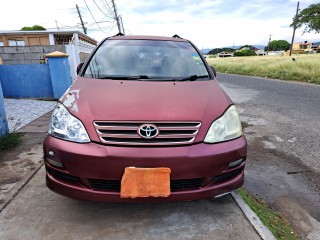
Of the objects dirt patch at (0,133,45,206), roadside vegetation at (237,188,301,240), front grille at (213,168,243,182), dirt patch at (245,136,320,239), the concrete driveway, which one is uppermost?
front grille at (213,168,243,182)

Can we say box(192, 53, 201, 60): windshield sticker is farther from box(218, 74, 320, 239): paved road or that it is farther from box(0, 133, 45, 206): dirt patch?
box(0, 133, 45, 206): dirt patch

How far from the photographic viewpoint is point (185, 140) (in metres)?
2.03

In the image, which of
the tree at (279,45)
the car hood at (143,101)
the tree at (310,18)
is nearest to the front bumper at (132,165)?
the car hood at (143,101)

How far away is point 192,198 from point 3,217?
164 centimetres

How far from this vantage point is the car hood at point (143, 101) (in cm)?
209

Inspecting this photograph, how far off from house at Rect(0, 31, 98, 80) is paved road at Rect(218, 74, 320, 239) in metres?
7.40

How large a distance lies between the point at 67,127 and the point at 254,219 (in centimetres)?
173

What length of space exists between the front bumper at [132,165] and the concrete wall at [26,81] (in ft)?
20.9

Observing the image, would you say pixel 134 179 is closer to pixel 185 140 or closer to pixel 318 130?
pixel 185 140

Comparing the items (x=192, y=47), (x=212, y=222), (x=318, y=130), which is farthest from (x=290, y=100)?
(x=212, y=222)

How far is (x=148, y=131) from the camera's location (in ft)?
6.56

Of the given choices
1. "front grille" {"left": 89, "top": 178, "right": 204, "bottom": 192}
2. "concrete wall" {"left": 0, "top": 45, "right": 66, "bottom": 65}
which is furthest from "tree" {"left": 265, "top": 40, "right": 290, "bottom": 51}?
"front grille" {"left": 89, "top": 178, "right": 204, "bottom": 192}

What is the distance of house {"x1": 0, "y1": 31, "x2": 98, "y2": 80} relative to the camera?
10.4m

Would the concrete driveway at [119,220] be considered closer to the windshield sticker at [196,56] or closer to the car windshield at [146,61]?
the car windshield at [146,61]
